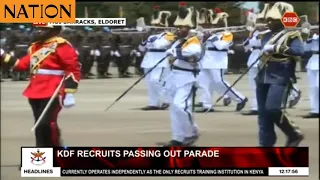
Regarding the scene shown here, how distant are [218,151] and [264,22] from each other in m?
0.80

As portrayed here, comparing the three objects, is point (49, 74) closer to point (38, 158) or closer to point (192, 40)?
point (38, 158)

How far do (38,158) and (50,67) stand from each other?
530mm

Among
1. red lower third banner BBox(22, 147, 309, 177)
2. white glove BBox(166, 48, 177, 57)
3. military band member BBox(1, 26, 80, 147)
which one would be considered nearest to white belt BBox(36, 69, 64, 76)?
military band member BBox(1, 26, 80, 147)

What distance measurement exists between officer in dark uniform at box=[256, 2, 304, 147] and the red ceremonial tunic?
1.09 meters

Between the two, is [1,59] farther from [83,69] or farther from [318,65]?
[318,65]

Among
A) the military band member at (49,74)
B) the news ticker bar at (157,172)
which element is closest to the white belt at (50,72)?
the military band member at (49,74)

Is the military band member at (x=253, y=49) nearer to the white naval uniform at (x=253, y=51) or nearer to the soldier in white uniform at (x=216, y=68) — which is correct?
the white naval uniform at (x=253, y=51)

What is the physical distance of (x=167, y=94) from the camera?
4.98 m

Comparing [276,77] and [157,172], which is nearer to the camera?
[157,172]

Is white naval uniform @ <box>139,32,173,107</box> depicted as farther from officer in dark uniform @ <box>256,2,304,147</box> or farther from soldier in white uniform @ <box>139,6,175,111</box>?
officer in dark uniform @ <box>256,2,304,147</box>

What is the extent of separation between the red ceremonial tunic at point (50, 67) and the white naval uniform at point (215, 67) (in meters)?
0.76

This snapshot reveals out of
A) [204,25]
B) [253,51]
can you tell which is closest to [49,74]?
[204,25]

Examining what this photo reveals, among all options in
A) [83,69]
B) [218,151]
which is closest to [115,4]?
[83,69]

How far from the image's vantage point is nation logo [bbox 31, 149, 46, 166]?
4.69 meters
